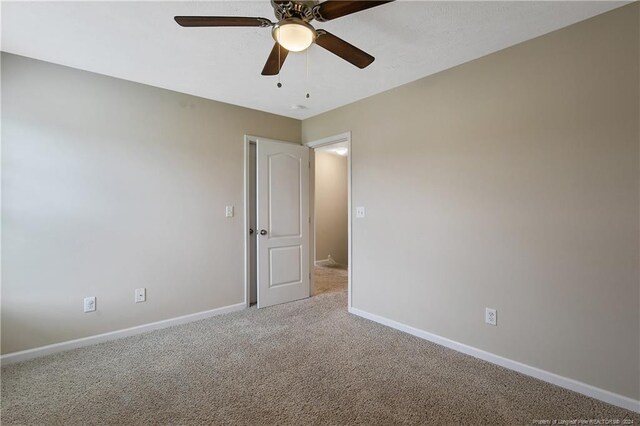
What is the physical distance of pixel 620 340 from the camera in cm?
182

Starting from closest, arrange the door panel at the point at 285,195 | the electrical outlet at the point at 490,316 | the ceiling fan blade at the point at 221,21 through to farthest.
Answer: the ceiling fan blade at the point at 221,21
the electrical outlet at the point at 490,316
the door panel at the point at 285,195

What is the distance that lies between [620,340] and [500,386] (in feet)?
2.49

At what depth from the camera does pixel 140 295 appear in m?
2.92

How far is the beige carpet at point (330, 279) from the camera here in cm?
451

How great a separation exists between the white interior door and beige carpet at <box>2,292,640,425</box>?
0.94 metres

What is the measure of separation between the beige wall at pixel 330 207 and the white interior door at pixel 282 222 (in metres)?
2.14

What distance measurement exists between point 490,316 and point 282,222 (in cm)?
246

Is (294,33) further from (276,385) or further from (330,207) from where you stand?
(330,207)

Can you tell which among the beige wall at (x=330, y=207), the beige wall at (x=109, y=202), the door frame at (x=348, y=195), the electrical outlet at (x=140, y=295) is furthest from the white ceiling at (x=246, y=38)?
the beige wall at (x=330, y=207)

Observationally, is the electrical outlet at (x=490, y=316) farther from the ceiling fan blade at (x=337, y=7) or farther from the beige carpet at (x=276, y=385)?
the ceiling fan blade at (x=337, y=7)

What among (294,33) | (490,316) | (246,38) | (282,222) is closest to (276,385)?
(490,316)

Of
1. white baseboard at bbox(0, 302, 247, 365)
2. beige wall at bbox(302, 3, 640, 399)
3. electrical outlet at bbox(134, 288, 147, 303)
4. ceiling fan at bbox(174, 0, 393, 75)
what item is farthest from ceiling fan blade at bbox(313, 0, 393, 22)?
white baseboard at bbox(0, 302, 247, 365)

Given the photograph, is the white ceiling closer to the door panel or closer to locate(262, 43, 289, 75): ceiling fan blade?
locate(262, 43, 289, 75): ceiling fan blade

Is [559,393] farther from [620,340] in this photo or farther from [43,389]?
[43,389]
